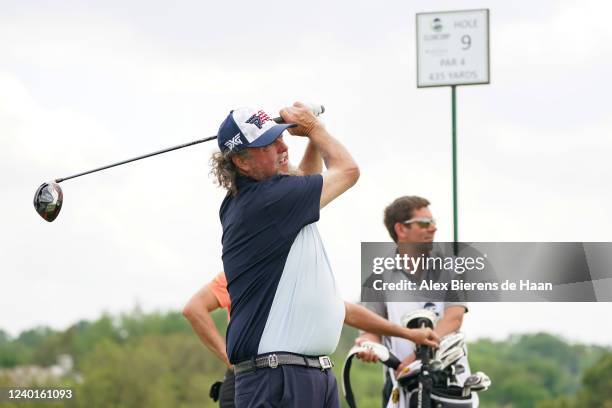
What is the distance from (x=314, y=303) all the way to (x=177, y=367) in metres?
69.9

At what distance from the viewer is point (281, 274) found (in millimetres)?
5965

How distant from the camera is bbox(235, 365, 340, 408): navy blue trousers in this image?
5.91m

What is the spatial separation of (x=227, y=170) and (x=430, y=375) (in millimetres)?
2847

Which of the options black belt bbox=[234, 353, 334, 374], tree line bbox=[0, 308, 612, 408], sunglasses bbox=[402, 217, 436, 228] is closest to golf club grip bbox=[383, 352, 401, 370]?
sunglasses bbox=[402, 217, 436, 228]

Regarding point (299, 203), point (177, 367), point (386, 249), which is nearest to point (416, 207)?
point (386, 249)

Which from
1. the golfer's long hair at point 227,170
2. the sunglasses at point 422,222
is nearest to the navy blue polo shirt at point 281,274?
the golfer's long hair at point 227,170

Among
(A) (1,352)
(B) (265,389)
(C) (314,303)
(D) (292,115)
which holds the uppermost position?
(A) (1,352)

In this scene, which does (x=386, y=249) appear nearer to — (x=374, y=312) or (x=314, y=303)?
(x=374, y=312)

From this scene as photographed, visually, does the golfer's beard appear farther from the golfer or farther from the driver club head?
the driver club head

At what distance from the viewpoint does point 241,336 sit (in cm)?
599

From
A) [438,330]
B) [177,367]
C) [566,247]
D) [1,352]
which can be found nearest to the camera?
[438,330]

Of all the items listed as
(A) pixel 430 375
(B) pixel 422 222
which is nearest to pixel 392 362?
(A) pixel 430 375

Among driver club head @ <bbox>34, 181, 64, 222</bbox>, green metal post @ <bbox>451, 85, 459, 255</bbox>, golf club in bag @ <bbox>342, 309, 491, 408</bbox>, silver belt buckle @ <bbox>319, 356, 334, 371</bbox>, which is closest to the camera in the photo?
silver belt buckle @ <bbox>319, 356, 334, 371</bbox>

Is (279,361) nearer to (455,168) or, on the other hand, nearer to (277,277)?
(277,277)
